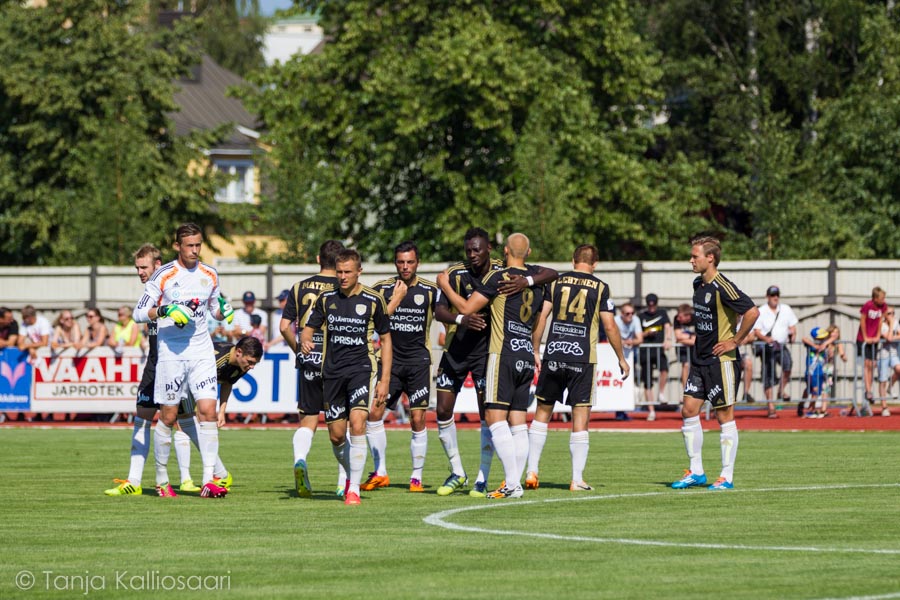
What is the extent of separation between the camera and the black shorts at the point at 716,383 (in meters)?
14.5

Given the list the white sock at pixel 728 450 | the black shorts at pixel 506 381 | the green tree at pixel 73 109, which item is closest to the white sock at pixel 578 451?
the black shorts at pixel 506 381

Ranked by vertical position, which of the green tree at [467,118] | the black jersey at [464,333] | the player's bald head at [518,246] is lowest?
the black jersey at [464,333]

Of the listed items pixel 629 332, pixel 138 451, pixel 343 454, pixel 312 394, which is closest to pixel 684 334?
pixel 629 332

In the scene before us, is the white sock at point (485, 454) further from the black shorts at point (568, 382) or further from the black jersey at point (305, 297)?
the black jersey at point (305, 297)

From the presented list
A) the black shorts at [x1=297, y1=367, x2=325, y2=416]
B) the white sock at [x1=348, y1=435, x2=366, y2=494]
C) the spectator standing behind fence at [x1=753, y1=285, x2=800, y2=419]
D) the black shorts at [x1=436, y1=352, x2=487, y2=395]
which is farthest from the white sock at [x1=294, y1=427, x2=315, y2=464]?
the spectator standing behind fence at [x1=753, y1=285, x2=800, y2=419]

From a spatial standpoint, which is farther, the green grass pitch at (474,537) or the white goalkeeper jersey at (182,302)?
the white goalkeeper jersey at (182,302)

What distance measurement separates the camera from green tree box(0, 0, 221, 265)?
4681cm

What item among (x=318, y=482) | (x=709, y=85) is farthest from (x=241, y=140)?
(x=318, y=482)

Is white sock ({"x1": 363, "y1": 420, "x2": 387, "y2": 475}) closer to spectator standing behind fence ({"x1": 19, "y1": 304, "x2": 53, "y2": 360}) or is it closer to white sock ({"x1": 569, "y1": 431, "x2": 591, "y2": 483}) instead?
white sock ({"x1": 569, "y1": 431, "x2": 591, "y2": 483})

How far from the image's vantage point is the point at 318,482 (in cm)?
1588

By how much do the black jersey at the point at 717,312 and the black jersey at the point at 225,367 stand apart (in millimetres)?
4451

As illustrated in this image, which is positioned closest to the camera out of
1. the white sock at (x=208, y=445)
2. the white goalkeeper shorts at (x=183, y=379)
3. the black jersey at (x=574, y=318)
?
the white goalkeeper shorts at (x=183, y=379)

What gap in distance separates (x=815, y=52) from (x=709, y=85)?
11.2ft

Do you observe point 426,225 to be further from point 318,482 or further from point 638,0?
point 318,482
